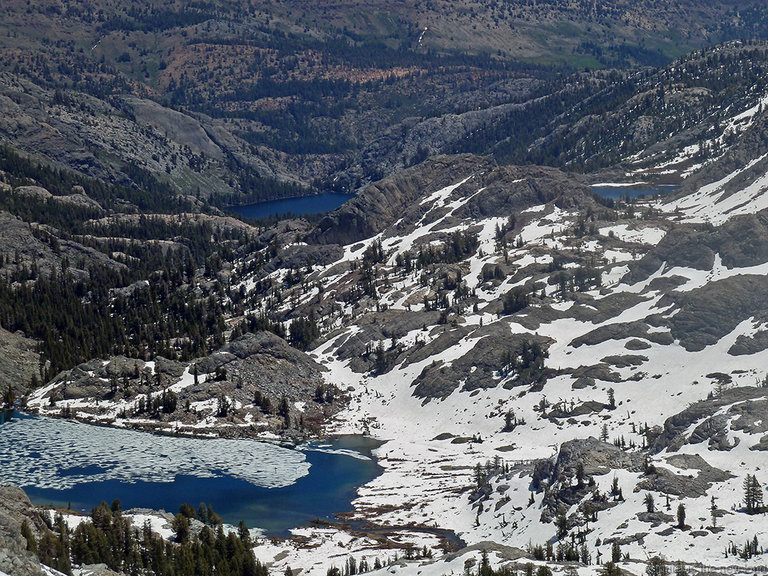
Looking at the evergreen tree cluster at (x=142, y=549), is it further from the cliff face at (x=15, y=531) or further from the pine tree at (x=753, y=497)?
the pine tree at (x=753, y=497)

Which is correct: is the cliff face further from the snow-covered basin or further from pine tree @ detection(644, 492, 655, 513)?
pine tree @ detection(644, 492, 655, 513)

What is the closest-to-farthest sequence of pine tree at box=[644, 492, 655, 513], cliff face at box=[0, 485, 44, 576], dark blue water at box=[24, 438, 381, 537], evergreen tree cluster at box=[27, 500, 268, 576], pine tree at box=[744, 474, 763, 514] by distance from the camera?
cliff face at box=[0, 485, 44, 576]
pine tree at box=[744, 474, 763, 514]
evergreen tree cluster at box=[27, 500, 268, 576]
pine tree at box=[644, 492, 655, 513]
dark blue water at box=[24, 438, 381, 537]

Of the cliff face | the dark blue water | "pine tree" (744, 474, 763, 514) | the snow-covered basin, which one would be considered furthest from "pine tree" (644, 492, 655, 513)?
the cliff face

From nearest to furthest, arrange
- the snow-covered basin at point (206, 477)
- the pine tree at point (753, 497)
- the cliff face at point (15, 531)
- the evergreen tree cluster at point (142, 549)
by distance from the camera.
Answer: the cliff face at point (15, 531) → the pine tree at point (753, 497) → the evergreen tree cluster at point (142, 549) → the snow-covered basin at point (206, 477)

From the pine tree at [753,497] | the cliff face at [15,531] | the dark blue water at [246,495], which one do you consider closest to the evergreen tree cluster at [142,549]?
the cliff face at [15,531]

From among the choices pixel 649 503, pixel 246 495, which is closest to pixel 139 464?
pixel 246 495

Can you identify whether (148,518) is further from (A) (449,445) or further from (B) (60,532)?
(A) (449,445)

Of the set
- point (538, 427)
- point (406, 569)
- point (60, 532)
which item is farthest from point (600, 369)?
point (60, 532)

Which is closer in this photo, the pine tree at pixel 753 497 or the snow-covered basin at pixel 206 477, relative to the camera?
the pine tree at pixel 753 497
